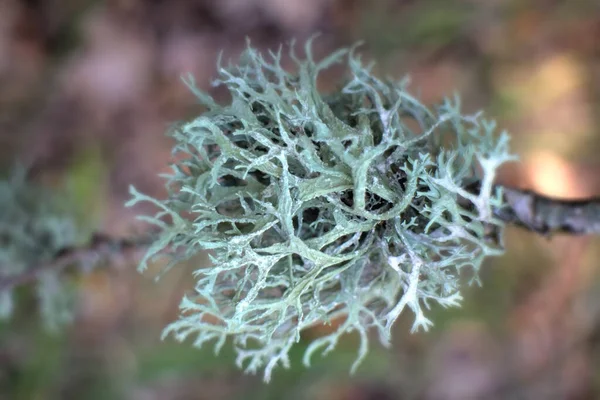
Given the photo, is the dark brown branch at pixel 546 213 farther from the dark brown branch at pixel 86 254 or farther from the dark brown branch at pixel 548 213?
the dark brown branch at pixel 86 254

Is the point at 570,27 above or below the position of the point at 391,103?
above

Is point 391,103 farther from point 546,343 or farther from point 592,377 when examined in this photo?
point 592,377

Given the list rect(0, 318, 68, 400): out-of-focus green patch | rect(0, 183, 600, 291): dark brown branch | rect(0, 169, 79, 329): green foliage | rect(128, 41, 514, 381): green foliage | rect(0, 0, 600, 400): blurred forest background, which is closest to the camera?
rect(128, 41, 514, 381): green foliage

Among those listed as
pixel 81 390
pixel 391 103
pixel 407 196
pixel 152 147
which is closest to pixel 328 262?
pixel 407 196

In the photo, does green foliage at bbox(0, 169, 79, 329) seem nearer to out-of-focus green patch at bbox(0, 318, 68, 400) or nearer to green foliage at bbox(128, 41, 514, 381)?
green foliage at bbox(128, 41, 514, 381)

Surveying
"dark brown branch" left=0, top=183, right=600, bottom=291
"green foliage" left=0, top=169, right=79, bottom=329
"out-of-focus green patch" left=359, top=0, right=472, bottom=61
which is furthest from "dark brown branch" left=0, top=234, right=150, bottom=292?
"out-of-focus green patch" left=359, top=0, right=472, bottom=61

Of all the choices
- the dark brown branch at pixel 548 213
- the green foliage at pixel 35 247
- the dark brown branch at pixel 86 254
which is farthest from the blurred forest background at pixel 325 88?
the dark brown branch at pixel 548 213
